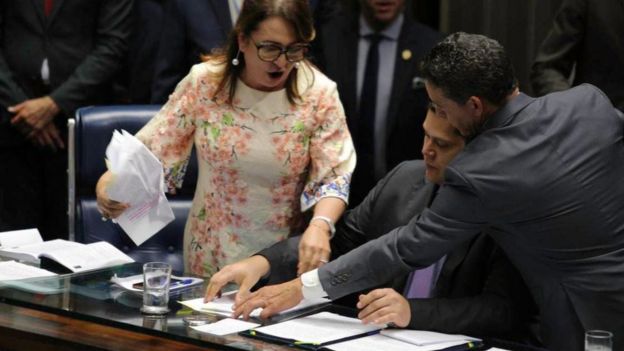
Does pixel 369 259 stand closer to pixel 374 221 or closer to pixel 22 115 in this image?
pixel 374 221

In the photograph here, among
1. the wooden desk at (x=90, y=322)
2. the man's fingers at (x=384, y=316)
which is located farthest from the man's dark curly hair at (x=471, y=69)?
the wooden desk at (x=90, y=322)

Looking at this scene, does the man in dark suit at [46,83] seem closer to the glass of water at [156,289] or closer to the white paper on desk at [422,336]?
the glass of water at [156,289]

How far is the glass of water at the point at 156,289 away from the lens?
3008 millimetres

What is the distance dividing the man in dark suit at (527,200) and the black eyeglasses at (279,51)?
1.80 ft

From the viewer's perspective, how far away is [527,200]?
285cm

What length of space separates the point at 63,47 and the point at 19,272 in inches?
73.2

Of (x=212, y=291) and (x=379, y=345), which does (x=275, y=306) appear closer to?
(x=212, y=291)

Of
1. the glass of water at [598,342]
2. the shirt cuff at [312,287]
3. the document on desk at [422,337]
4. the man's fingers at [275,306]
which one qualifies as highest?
the glass of water at [598,342]

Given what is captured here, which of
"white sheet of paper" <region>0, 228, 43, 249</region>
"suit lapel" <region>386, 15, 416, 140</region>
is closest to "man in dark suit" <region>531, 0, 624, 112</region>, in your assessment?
"suit lapel" <region>386, 15, 416, 140</region>

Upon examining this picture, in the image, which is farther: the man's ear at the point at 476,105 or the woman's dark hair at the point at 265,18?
the woman's dark hair at the point at 265,18

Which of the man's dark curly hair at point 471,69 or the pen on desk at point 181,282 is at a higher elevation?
the man's dark curly hair at point 471,69

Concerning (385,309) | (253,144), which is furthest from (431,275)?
(253,144)

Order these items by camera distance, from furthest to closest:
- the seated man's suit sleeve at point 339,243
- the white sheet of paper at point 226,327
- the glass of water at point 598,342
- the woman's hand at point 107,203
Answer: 1. the woman's hand at point 107,203
2. the seated man's suit sleeve at point 339,243
3. the white sheet of paper at point 226,327
4. the glass of water at point 598,342

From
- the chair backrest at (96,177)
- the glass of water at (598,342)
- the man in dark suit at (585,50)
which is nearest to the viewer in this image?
the glass of water at (598,342)
